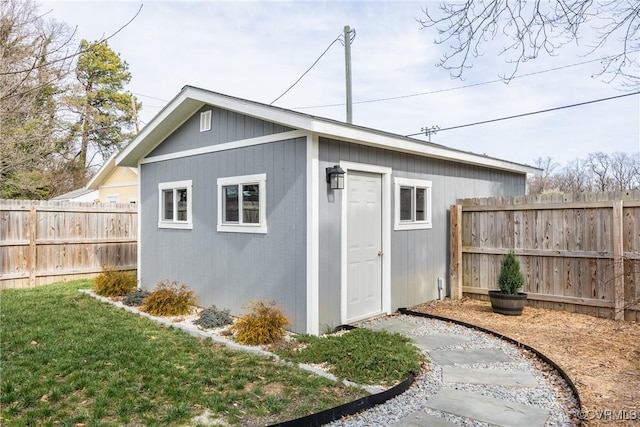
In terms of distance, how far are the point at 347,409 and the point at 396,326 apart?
8.64 feet

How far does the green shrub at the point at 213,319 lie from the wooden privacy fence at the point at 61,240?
4.95m

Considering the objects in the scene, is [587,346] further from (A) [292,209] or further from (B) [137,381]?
(B) [137,381]

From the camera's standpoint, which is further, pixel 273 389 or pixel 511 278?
pixel 511 278

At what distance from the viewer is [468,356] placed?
4.49m

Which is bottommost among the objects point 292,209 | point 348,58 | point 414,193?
point 292,209

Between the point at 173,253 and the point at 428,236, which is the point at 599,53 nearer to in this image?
the point at 428,236

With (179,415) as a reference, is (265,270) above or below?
above

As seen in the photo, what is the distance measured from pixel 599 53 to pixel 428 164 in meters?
3.19

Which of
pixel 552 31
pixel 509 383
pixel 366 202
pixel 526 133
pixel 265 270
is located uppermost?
pixel 526 133

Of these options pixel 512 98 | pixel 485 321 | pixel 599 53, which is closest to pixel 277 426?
pixel 485 321

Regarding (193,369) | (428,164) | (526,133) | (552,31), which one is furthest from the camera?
(526,133)

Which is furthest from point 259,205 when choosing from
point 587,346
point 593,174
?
point 593,174

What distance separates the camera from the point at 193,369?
13.3 feet

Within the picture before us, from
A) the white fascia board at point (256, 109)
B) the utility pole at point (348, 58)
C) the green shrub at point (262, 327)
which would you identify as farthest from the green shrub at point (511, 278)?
the utility pole at point (348, 58)
